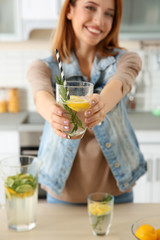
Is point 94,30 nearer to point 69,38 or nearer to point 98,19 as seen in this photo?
point 98,19

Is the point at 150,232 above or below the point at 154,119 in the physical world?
above

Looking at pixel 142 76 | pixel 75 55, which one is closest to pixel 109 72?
pixel 75 55

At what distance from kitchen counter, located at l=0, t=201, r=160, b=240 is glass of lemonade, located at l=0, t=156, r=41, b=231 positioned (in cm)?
4

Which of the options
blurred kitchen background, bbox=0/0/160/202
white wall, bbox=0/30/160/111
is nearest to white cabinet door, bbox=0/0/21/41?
blurred kitchen background, bbox=0/0/160/202

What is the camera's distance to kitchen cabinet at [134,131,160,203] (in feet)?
7.68

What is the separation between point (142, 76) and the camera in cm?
284

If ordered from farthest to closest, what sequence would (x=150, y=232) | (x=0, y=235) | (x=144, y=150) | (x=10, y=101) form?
(x=10, y=101)
(x=144, y=150)
(x=0, y=235)
(x=150, y=232)

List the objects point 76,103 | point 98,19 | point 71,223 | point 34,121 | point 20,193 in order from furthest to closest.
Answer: point 34,121
point 98,19
point 71,223
point 20,193
point 76,103

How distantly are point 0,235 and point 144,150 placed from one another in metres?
1.57

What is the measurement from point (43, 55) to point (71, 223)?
2007 millimetres

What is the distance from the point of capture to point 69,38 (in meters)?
1.37

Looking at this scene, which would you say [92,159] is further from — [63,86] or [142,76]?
[142,76]

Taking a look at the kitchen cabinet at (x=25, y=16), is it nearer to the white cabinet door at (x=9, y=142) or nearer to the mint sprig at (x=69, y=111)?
the white cabinet door at (x=9, y=142)

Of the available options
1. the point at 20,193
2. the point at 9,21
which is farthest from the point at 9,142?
the point at 20,193
